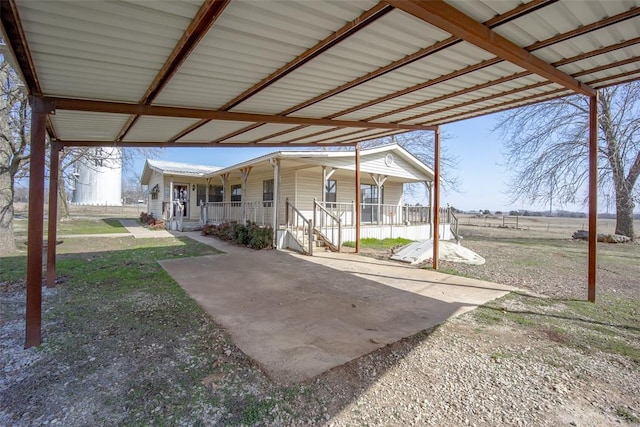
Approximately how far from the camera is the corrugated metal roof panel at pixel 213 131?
5.96 meters

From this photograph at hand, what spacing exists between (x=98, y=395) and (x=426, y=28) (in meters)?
4.27

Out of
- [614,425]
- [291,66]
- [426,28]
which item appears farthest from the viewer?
[291,66]

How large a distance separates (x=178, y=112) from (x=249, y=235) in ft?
20.8

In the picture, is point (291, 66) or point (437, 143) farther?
point (437, 143)

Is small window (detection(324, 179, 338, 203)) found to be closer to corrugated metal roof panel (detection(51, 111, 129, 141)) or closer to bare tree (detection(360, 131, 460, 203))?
corrugated metal roof panel (detection(51, 111, 129, 141))

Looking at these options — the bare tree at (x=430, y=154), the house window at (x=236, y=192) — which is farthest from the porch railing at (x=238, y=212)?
the bare tree at (x=430, y=154)

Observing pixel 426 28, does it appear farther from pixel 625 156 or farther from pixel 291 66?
pixel 625 156

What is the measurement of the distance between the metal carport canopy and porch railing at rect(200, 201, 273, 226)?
634 cm

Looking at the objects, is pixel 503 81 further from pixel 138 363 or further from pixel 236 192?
pixel 236 192

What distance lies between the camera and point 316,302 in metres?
4.92

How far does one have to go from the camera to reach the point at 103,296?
16.5 feet

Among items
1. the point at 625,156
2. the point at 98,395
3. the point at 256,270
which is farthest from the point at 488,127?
the point at 98,395

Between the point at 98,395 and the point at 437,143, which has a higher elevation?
the point at 437,143

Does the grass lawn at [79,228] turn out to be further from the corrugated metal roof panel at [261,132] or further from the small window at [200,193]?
the corrugated metal roof panel at [261,132]
